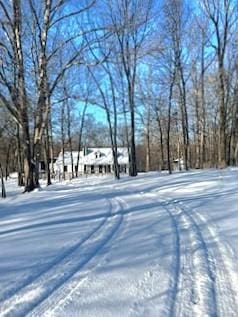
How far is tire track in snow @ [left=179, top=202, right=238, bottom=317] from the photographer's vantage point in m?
5.00

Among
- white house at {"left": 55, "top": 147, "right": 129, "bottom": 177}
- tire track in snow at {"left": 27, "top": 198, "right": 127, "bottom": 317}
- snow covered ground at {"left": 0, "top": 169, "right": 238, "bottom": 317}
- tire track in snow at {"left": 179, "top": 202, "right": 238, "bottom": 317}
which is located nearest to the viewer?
tire track in snow at {"left": 27, "top": 198, "right": 127, "bottom": 317}

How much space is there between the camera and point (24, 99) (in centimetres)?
2452

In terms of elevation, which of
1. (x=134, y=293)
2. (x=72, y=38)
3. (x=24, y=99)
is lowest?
(x=134, y=293)

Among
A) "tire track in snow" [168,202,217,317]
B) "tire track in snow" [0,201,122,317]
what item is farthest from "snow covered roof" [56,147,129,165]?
"tire track in snow" [168,202,217,317]

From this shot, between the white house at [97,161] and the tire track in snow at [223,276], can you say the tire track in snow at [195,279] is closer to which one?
the tire track in snow at [223,276]

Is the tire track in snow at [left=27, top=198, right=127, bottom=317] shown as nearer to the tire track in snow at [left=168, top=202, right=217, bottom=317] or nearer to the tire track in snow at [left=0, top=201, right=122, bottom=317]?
the tire track in snow at [left=0, top=201, right=122, bottom=317]

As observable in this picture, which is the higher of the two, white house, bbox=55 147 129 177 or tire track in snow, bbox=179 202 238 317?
white house, bbox=55 147 129 177

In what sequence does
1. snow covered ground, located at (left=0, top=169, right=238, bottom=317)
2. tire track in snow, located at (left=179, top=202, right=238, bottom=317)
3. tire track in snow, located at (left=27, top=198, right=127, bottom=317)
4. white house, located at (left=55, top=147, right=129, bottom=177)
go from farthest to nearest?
1. white house, located at (left=55, top=147, right=129, bottom=177)
2. snow covered ground, located at (left=0, top=169, right=238, bottom=317)
3. tire track in snow, located at (left=179, top=202, right=238, bottom=317)
4. tire track in snow, located at (left=27, top=198, right=127, bottom=317)

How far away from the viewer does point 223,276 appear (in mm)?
6168

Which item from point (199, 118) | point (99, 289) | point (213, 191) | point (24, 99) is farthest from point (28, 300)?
point (199, 118)

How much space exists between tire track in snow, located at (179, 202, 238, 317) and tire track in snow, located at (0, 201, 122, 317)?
1920 millimetres

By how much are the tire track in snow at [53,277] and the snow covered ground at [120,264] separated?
11 millimetres

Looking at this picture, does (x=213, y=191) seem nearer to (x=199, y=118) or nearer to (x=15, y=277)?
(x=15, y=277)

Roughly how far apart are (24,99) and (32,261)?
18237 millimetres
